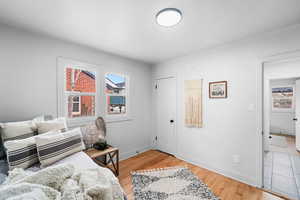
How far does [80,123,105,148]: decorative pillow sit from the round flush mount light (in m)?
2.05

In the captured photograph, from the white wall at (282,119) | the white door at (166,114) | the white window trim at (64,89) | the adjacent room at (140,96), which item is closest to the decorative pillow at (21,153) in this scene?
the adjacent room at (140,96)

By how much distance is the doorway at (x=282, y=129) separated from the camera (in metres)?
2.07

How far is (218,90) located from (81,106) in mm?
2716

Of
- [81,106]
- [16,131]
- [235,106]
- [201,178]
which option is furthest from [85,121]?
[235,106]

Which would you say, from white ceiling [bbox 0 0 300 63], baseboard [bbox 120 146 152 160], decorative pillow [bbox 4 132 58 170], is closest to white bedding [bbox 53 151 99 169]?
decorative pillow [bbox 4 132 58 170]

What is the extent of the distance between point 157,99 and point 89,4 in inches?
102

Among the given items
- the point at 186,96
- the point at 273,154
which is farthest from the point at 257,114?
the point at 273,154

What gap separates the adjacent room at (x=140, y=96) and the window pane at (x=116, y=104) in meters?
0.03

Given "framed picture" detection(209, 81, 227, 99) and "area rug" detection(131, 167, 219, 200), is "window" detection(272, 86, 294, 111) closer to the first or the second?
"framed picture" detection(209, 81, 227, 99)

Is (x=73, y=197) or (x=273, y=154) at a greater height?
(x=73, y=197)

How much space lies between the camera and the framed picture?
2.38 meters

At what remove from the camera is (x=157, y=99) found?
11.8ft

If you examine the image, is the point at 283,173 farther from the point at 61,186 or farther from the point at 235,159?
the point at 61,186

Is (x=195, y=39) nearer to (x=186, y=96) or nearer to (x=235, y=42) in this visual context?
(x=235, y=42)
